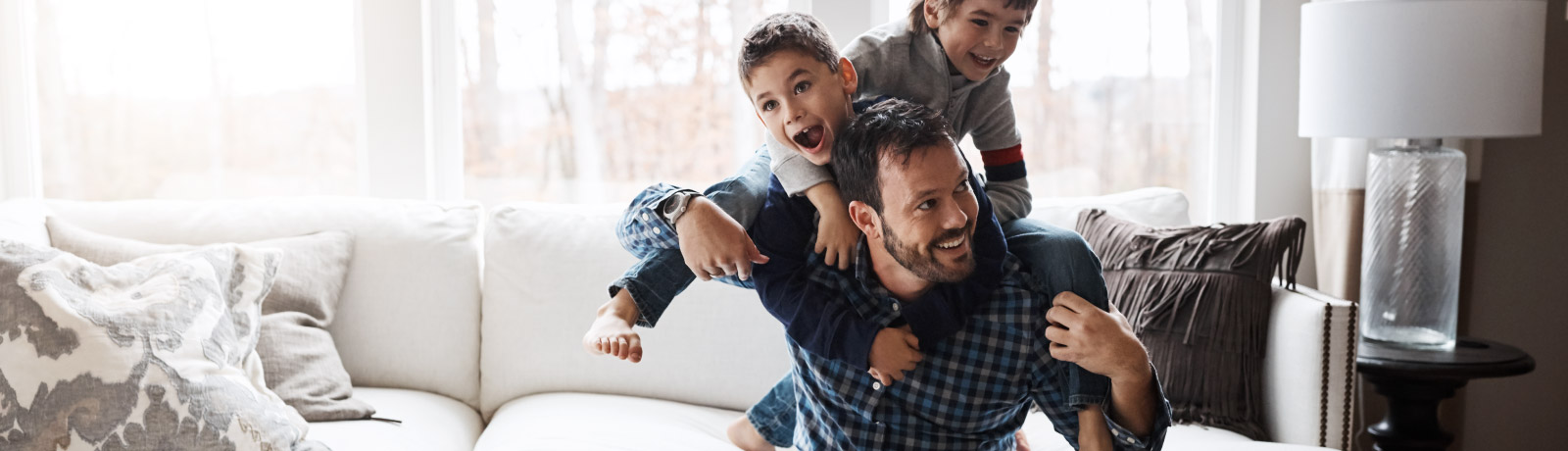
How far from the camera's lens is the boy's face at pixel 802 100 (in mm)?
1088

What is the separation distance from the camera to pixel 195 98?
9.08 feet

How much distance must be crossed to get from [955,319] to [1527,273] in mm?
2297

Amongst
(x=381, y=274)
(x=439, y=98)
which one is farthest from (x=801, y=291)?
(x=439, y=98)

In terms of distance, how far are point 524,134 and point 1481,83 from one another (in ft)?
7.06

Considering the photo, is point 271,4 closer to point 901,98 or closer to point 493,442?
point 493,442

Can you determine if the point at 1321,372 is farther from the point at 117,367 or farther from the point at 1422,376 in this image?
the point at 117,367

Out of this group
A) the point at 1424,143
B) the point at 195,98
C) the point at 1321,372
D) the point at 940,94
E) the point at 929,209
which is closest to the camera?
the point at 929,209

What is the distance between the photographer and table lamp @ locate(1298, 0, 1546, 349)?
87.0 inches

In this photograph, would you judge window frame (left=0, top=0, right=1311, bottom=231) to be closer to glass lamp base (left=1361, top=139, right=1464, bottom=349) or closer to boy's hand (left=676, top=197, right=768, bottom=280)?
glass lamp base (left=1361, top=139, right=1464, bottom=349)

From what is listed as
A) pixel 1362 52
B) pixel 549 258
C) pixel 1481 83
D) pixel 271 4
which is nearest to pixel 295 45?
pixel 271 4

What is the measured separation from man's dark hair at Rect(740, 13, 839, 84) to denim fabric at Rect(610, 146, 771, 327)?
187 millimetres

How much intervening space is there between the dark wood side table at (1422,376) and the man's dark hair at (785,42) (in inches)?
64.0

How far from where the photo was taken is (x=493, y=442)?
77.3 inches

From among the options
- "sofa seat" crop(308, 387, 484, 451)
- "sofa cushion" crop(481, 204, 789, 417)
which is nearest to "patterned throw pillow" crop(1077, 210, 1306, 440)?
"sofa cushion" crop(481, 204, 789, 417)
